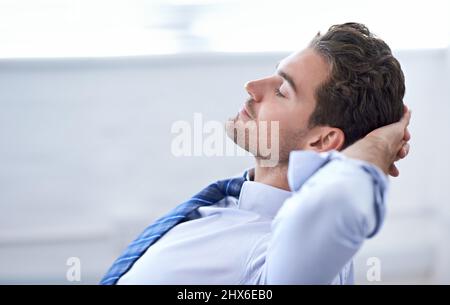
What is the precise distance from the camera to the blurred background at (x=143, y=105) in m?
1.34

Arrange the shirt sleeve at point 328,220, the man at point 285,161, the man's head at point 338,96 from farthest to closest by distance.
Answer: the man's head at point 338,96 < the man at point 285,161 < the shirt sleeve at point 328,220

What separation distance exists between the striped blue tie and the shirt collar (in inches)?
1.3

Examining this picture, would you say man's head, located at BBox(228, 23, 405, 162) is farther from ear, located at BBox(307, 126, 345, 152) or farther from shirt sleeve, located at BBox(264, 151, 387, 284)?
shirt sleeve, located at BBox(264, 151, 387, 284)

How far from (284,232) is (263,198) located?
34 centimetres

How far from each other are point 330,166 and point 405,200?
2.22 feet

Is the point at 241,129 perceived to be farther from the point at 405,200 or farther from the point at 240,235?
the point at 405,200

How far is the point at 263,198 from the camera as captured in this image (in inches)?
45.3

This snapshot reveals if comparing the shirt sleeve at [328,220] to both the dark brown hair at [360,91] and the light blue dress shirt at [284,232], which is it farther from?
the dark brown hair at [360,91]

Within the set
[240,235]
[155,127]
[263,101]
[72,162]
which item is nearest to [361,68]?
[263,101]

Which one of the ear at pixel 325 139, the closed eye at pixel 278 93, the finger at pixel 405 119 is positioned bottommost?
the ear at pixel 325 139

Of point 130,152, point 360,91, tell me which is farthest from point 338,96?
point 130,152

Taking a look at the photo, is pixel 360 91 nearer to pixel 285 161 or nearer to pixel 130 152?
pixel 285 161

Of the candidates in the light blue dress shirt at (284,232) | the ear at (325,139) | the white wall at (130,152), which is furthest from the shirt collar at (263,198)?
the white wall at (130,152)

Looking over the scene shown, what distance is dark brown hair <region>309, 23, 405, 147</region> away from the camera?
45.6 inches
